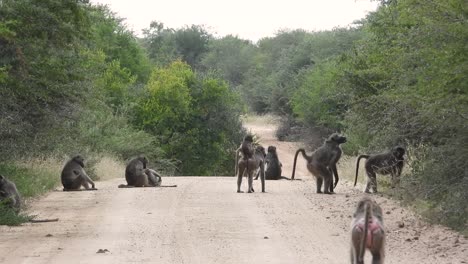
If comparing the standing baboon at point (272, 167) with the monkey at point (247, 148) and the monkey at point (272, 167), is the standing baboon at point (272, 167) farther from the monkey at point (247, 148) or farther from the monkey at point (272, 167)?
the monkey at point (247, 148)

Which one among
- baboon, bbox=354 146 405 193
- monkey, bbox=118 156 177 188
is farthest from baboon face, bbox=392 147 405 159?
monkey, bbox=118 156 177 188

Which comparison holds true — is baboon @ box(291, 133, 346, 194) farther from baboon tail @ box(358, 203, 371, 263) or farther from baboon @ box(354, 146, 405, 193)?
baboon tail @ box(358, 203, 371, 263)

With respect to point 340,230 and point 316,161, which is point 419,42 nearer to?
point 340,230

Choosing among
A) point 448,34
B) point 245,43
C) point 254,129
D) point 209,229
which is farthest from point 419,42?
point 245,43

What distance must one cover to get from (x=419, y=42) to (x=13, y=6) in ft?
28.5

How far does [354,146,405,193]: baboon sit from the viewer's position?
21578 millimetres

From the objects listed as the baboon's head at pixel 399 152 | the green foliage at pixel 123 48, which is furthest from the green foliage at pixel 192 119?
the baboon's head at pixel 399 152

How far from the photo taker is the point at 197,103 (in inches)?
2076

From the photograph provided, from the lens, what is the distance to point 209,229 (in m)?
16.3

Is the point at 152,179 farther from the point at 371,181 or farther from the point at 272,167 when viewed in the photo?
the point at 371,181

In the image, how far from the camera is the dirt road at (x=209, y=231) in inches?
527

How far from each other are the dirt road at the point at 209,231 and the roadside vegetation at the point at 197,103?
1315 mm

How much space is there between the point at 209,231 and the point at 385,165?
7126 millimetres

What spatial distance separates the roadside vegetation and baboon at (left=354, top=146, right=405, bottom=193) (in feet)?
1.17
